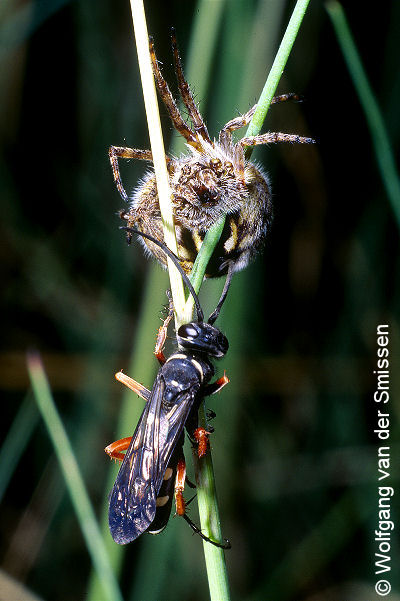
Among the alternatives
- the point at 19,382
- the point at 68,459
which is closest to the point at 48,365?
the point at 19,382

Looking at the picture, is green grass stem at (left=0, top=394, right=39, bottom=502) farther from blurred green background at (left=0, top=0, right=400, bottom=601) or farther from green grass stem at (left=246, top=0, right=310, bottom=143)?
green grass stem at (left=246, top=0, right=310, bottom=143)

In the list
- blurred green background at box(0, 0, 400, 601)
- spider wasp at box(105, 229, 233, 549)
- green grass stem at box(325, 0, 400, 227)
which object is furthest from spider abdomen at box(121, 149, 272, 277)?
blurred green background at box(0, 0, 400, 601)

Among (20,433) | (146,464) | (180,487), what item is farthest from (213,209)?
(20,433)

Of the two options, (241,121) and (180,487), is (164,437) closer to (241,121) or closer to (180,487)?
(180,487)

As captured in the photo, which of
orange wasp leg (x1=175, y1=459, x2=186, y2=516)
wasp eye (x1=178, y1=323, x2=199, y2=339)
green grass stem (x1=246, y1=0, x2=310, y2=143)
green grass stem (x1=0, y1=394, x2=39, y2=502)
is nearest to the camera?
green grass stem (x1=246, y1=0, x2=310, y2=143)

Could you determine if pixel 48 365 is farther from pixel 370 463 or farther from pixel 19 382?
pixel 370 463

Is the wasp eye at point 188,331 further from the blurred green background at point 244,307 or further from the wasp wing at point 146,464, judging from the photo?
the blurred green background at point 244,307
